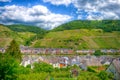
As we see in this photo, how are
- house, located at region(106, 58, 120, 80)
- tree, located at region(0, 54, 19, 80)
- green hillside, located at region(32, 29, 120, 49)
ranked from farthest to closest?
green hillside, located at region(32, 29, 120, 49) → house, located at region(106, 58, 120, 80) → tree, located at region(0, 54, 19, 80)

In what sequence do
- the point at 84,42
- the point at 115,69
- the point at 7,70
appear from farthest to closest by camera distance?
the point at 84,42 < the point at 115,69 < the point at 7,70

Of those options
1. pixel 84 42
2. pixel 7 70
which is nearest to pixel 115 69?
pixel 7 70

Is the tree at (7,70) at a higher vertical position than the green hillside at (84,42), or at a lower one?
higher

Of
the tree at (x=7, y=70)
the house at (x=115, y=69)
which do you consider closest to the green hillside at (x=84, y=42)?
the house at (x=115, y=69)

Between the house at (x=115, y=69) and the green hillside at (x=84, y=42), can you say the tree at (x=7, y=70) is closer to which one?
the house at (x=115, y=69)

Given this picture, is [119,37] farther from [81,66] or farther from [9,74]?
[9,74]

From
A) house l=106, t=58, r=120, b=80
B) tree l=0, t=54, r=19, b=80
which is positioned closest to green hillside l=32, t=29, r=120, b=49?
house l=106, t=58, r=120, b=80

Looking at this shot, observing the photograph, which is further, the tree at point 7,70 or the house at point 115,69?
the house at point 115,69

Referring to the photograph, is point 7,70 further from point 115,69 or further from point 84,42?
point 84,42

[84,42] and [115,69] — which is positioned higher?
[115,69]

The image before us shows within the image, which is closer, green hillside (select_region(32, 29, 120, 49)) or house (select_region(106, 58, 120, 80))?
house (select_region(106, 58, 120, 80))

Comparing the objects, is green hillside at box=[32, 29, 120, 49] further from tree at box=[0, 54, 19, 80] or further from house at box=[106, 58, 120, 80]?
tree at box=[0, 54, 19, 80]

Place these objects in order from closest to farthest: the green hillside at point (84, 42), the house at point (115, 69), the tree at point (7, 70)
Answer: the tree at point (7, 70) < the house at point (115, 69) < the green hillside at point (84, 42)
